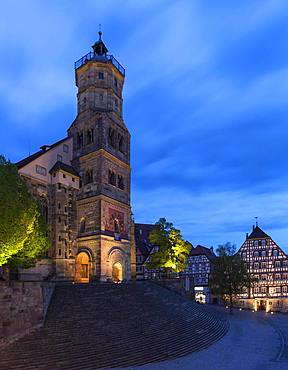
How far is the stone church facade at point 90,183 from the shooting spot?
38.0 m

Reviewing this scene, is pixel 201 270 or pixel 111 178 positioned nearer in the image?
pixel 111 178

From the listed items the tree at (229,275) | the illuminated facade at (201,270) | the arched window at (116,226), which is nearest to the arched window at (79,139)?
the arched window at (116,226)

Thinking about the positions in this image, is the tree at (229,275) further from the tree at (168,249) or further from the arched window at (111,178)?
the arched window at (111,178)

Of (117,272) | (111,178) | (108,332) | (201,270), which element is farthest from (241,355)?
(201,270)

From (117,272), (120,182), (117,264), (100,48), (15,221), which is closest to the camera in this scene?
(15,221)

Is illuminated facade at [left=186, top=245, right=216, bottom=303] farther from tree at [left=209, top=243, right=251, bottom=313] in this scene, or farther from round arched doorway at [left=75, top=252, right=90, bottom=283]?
round arched doorway at [left=75, top=252, right=90, bottom=283]

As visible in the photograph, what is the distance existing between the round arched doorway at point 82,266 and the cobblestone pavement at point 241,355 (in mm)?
16315

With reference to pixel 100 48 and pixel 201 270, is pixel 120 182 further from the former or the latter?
pixel 201 270

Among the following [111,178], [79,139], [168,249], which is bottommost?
[168,249]

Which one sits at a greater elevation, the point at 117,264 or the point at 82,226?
the point at 82,226

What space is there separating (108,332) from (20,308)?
18.3ft

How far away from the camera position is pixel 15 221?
71.3 feet

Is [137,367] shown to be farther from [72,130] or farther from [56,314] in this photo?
[72,130]

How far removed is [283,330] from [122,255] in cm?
1843
